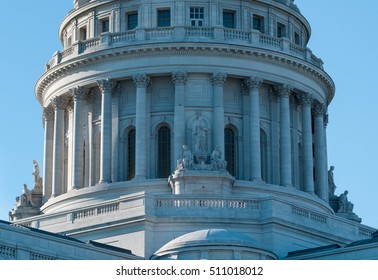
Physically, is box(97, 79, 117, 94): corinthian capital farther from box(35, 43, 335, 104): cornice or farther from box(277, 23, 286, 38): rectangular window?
box(277, 23, 286, 38): rectangular window

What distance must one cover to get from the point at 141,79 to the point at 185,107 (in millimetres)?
3600

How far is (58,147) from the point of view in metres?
99.4

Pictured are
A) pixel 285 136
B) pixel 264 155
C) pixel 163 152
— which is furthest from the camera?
pixel 285 136

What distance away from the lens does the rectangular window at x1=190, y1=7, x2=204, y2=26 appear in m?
98.4

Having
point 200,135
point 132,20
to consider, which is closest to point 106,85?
point 132,20

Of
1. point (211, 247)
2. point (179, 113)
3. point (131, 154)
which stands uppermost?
point (179, 113)

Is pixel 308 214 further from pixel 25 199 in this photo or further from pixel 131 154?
pixel 25 199

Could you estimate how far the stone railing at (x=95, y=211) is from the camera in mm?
82938

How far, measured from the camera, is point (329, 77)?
10231cm

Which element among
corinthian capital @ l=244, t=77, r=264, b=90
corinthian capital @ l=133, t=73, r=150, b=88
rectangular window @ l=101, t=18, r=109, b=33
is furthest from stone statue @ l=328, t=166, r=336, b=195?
rectangular window @ l=101, t=18, r=109, b=33

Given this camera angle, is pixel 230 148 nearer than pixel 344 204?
Yes

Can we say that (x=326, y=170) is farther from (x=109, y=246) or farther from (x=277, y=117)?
(x=109, y=246)

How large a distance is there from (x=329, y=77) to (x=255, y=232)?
2366 cm

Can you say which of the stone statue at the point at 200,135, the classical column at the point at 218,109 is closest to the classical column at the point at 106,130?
the stone statue at the point at 200,135
